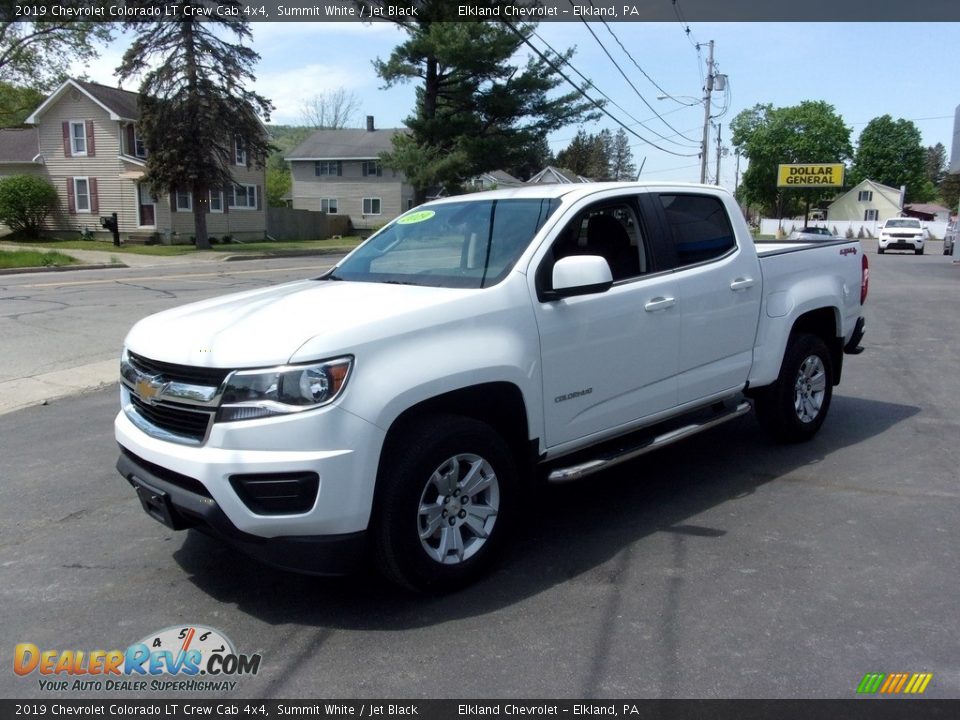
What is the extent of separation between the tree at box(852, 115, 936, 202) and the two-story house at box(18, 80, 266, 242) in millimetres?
89453

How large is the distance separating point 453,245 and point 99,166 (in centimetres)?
3999

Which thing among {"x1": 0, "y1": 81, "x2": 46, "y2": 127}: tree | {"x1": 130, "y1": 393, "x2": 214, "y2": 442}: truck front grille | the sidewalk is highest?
{"x1": 0, "y1": 81, "x2": 46, "y2": 127}: tree

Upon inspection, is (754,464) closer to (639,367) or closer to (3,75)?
(639,367)

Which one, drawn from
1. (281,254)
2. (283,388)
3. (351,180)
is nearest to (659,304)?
(283,388)

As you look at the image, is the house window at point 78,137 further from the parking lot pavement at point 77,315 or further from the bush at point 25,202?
the parking lot pavement at point 77,315

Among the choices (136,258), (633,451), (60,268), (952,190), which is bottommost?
(633,451)

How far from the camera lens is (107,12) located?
120 ft

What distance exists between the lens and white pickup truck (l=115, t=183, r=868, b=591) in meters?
3.37

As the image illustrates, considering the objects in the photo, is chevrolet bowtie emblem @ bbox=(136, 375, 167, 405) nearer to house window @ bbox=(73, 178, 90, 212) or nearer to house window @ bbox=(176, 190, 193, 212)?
house window @ bbox=(176, 190, 193, 212)

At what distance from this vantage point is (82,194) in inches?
1559

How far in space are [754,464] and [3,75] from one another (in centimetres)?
4598

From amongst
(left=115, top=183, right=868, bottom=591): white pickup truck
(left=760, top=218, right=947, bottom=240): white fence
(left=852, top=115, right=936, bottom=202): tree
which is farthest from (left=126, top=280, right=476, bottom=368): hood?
(left=852, top=115, right=936, bottom=202): tree

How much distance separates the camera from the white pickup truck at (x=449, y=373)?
3373 mm

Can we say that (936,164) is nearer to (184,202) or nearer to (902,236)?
(902,236)
